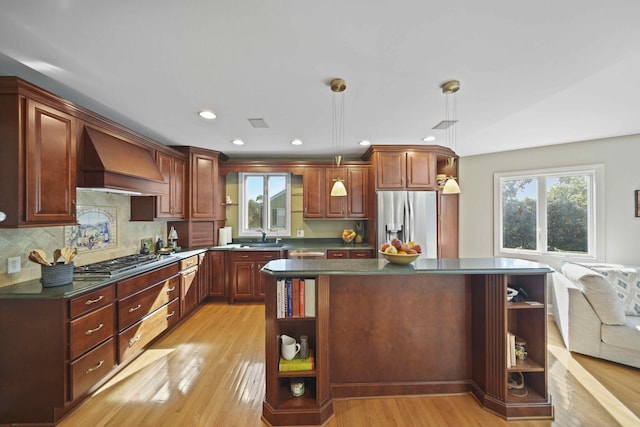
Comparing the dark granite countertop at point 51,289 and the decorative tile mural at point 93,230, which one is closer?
the dark granite countertop at point 51,289

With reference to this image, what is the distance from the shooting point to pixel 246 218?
4.70 m

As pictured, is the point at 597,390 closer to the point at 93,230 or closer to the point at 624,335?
the point at 624,335

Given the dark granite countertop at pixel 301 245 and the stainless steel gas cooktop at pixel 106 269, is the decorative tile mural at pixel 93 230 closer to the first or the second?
the stainless steel gas cooktop at pixel 106 269

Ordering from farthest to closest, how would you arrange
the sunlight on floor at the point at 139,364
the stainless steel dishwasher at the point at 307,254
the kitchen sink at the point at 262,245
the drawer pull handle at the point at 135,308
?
1. the kitchen sink at the point at 262,245
2. the stainless steel dishwasher at the point at 307,254
3. the drawer pull handle at the point at 135,308
4. the sunlight on floor at the point at 139,364

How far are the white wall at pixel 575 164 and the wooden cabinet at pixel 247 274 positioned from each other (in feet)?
11.1

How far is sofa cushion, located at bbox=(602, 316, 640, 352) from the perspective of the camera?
231 cm

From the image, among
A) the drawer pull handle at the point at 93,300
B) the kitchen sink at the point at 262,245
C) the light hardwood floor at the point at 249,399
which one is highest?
the kitchen sink at the point at 262,245

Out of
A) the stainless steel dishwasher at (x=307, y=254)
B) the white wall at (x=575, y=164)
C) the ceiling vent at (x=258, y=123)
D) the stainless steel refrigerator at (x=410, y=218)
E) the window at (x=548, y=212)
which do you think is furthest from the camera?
the stainless steel dishwasher at (x=307, y=254)

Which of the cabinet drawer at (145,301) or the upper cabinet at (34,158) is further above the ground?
the upper cabinet at (34,158)

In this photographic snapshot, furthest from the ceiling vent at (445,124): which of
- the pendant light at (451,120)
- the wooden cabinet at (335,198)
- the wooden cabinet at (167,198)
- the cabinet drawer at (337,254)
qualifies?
the wooden cabinet at (167,198)

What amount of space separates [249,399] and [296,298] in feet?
3.19

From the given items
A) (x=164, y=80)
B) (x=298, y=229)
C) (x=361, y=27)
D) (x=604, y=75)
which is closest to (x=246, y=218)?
(x=298, y=229)

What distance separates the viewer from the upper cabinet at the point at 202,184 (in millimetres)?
3961

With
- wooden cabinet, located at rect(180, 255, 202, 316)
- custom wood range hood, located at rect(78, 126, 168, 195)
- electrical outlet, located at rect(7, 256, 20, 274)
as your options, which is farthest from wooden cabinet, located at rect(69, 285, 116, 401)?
wooden cabinet, located at rect(180, 255, 202, 316)
